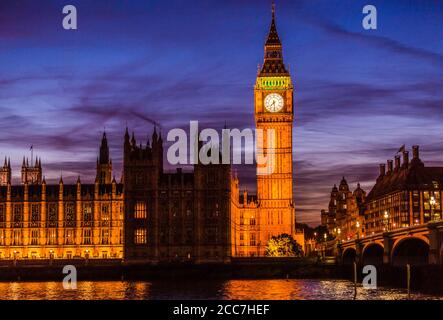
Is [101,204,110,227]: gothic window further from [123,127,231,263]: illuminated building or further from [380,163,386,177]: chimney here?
[380,163,386,177]: chimney

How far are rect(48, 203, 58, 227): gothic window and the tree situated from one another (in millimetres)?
35886

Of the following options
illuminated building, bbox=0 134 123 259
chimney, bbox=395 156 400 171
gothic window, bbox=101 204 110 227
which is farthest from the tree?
chimney, bbox=395 156 400 171

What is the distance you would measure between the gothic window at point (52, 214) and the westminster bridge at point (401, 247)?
155 feet

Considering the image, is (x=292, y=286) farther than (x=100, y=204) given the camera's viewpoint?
No

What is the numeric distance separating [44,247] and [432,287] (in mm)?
84237

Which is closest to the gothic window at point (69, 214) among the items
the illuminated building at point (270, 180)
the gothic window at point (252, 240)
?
the illuminated building at point (270, 180)

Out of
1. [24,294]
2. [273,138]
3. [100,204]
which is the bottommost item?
[24,294]

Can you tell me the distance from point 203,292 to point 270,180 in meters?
72.1
